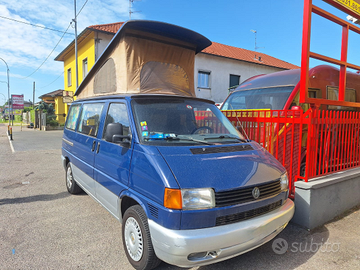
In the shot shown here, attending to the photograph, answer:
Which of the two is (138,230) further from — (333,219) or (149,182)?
(333,219)

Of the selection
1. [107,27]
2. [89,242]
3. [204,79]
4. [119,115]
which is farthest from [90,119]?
[204,79]

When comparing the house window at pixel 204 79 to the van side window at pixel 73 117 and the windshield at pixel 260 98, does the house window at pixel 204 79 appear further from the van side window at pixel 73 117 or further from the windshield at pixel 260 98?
the van side window at pixel 73 117

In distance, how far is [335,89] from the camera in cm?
627

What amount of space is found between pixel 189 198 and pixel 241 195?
1.82 ft

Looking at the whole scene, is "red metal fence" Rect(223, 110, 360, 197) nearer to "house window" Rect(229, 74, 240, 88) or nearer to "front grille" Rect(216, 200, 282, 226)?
"front grille" Rect(216, 200, 282, 226)

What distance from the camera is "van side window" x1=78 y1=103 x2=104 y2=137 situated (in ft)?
13.1

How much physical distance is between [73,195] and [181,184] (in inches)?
152

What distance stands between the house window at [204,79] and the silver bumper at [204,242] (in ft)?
59.3

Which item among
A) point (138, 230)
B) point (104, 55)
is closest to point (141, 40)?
point (104, 55)

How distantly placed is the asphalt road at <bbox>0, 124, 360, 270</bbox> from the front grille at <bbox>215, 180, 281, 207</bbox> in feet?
2.85

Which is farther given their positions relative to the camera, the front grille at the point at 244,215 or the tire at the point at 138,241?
the tire at the point at 138,241

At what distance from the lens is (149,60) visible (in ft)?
13.9

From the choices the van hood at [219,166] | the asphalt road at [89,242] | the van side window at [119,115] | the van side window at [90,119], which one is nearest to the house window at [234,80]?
the asphalt road at [89,242]

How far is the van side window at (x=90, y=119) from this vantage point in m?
3.99
